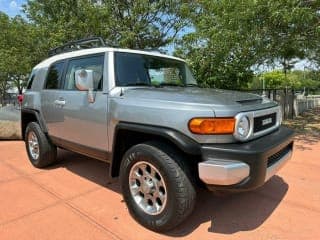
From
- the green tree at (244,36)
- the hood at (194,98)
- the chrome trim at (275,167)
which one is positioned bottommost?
the chrome trim at (275,167)

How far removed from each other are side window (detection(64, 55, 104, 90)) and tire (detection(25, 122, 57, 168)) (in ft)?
3.74

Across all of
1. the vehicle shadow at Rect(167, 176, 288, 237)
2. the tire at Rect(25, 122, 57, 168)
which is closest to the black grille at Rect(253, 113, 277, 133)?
the vehicle shadow at Rect(167, 176, 288, 237)

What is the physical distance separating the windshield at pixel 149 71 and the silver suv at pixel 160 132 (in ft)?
0.05

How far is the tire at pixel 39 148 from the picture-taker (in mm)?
5145

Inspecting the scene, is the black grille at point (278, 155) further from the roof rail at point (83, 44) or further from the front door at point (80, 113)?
the roof rail at point (83, 44)

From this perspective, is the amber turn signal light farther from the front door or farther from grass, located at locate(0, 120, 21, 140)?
grass, located at locate(0, 120, 21, 140)

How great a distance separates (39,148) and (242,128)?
3576 mm

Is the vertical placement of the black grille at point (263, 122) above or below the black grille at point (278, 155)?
above

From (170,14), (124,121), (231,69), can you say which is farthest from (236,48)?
(124,121)

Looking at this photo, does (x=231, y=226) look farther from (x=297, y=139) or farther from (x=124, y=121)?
(x=297, y=139)

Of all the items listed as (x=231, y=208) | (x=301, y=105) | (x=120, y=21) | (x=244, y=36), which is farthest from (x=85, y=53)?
(x=301, y=105)

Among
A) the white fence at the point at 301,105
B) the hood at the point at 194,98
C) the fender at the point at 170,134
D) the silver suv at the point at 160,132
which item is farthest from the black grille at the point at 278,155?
the white fence at the point at 301,105

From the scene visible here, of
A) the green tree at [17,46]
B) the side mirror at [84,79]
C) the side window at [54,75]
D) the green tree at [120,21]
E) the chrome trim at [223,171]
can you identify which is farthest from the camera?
the green tree at [17,46]

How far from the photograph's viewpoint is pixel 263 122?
131 inches
